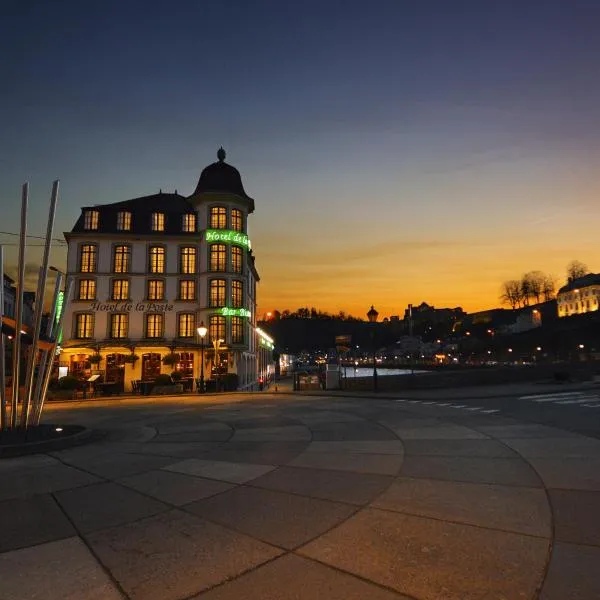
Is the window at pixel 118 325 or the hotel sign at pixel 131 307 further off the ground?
the hotel sign at pixel 131 307

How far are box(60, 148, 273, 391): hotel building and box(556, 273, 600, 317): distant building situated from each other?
12699cm

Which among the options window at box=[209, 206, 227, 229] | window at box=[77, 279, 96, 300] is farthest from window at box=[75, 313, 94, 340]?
window at box=[209, 206, 227, 229]

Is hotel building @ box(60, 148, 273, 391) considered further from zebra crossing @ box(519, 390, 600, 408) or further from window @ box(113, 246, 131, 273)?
zebra crossing @ box(519, 390, 600, 408)

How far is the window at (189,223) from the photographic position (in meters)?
35.5

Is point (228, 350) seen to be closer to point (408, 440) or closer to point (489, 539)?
point (408, 440)

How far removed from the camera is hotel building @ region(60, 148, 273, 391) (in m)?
33.0

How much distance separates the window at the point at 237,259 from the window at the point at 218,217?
2031 millimetres

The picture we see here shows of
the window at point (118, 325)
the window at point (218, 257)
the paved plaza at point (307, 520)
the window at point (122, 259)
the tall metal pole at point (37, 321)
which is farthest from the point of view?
the window at point (218, 257)

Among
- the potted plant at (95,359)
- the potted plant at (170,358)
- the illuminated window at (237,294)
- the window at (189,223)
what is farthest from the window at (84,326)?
the illuminated window at (237,294)

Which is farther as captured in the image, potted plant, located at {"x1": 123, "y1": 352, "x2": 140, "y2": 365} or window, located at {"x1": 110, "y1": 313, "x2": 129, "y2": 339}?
window, located at {"x1": 110, "y1": 313, "x2": 129, "y2": 339}

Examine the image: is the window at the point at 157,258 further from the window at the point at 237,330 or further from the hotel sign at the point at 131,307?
the window at the point at 237,330

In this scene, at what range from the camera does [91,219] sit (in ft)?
114

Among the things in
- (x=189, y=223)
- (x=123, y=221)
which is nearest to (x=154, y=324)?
(x=189, y=223)

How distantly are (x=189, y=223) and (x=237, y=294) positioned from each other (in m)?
7.18
